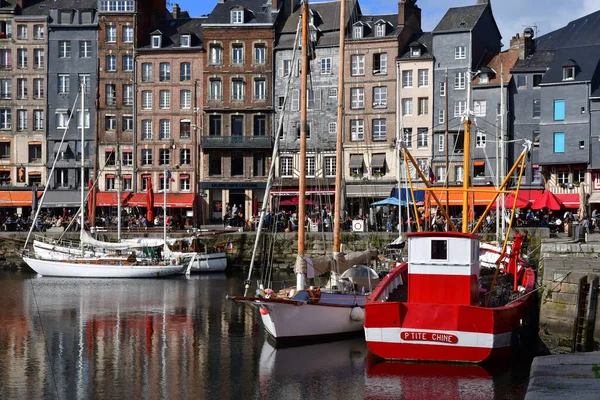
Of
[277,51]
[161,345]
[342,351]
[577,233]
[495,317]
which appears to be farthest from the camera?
[277,51]

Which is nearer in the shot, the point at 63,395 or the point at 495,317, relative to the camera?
the point at 63,395

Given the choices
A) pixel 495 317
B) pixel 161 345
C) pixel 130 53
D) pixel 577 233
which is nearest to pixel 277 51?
pixel 130 53

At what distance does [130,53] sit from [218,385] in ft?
171

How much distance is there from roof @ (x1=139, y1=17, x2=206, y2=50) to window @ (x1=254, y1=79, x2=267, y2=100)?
5.08 meters

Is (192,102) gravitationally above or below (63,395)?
above

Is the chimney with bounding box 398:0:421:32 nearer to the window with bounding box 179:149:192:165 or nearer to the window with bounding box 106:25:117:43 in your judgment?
the window with bounding box 179:149:192:165

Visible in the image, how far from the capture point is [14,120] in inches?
2869

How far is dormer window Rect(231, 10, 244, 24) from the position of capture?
233 feet

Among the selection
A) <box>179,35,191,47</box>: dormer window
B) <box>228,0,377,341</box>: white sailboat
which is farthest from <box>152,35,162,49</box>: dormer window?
<box>228,0,377,341</box>: white sailboat

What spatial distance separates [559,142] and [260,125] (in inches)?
835

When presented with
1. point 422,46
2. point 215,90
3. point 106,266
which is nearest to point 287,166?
point 215,90

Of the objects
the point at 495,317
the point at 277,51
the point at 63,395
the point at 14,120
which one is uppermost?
the point at 277,51

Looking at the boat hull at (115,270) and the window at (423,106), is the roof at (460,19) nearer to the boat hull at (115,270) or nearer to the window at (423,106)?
the window at (423,106)

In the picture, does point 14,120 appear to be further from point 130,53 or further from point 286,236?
point 286,236
